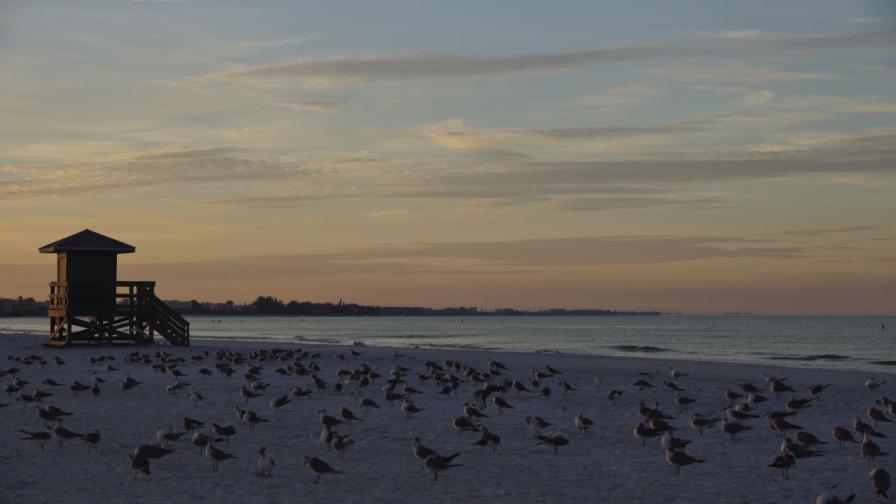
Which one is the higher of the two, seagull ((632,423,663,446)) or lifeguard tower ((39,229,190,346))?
lifeguard tower ((39,229,190,346))

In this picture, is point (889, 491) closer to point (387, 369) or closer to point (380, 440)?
point (380, 440)

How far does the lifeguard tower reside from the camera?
145 ft

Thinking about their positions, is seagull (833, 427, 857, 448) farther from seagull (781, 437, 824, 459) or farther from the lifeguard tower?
the lifeguard tower

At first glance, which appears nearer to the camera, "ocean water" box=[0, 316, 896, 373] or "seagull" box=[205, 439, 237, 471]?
"seagull" box=[205, 439, 237, 471]

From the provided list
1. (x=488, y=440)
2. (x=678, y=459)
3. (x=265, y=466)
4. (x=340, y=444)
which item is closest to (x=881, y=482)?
(x=678, y=459)

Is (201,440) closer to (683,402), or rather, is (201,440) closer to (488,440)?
(488,440)

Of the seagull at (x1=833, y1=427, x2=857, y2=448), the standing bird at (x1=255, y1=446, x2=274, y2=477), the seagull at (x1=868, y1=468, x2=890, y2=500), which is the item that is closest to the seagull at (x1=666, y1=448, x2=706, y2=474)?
the seagull at (x1=868, y1=468, x2=890, y2=500)

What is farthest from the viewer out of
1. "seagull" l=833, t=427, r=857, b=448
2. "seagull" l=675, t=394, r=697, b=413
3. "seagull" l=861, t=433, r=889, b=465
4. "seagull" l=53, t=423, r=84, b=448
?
"seagull" l=675, t=394, r=697, b=413

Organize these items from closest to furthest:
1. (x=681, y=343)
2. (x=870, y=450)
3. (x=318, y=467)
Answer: (x=318, y=467), (x=870, y=450), (x=681, y=343)

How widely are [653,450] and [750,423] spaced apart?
4.07 metres

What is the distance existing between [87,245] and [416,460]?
32323mm

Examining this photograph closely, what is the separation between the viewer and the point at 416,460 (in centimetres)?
1541

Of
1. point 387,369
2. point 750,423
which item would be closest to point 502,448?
point 750,423

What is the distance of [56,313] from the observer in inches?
1802
